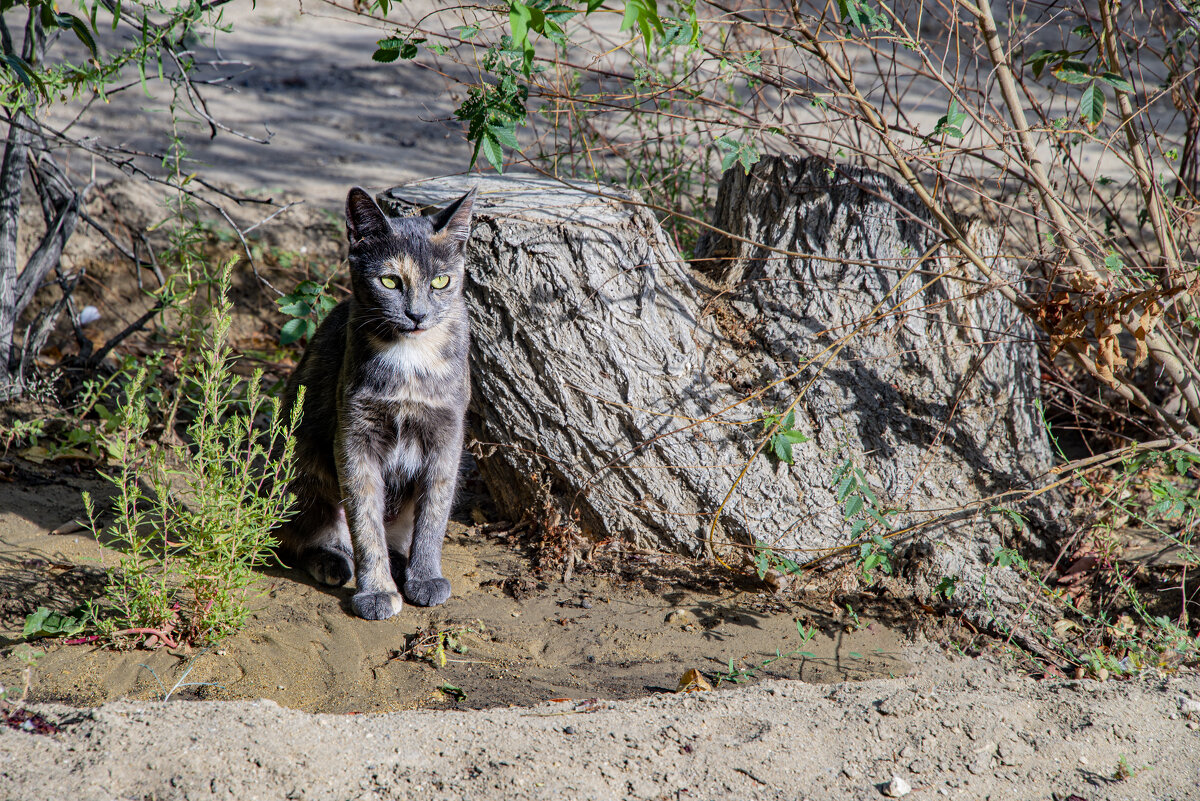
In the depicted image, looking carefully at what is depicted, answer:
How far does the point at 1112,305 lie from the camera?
107 inches

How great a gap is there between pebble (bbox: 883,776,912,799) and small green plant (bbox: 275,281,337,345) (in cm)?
261

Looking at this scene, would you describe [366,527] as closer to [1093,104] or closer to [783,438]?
[783,438]

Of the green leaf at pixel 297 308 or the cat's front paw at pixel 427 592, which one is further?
the green leaf at pixel 297 308

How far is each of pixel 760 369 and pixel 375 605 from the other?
167 cm

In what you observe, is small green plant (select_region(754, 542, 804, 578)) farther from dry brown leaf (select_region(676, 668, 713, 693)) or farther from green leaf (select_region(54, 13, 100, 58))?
green leaf (select_region(54, 13, 100, 58))

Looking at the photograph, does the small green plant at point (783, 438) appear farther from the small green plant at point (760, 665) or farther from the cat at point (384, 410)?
the cat at point (384, 410)

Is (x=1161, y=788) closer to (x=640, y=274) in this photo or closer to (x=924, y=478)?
(x=924, y=478)

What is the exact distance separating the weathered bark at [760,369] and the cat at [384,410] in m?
0.28

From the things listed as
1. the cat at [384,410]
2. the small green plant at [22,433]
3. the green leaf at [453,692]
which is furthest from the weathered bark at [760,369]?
the small green plant at [22,433]

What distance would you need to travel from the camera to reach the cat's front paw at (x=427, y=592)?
10.1ft

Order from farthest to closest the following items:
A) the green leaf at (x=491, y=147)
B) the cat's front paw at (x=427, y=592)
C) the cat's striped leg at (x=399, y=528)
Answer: the cat's striped leg at (x=399, y=528)
the cat's front paw at (x=427, y=592)
the green leaf at (x=491, y=147)

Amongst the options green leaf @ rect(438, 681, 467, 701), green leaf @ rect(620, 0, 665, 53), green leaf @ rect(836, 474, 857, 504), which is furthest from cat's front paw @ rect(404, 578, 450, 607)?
green leaf @ rect(620, 0, 665, 53)

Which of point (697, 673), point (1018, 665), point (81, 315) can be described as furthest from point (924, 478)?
point (81, 315)

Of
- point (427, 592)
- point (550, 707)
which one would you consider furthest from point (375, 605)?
point (550, 707)
